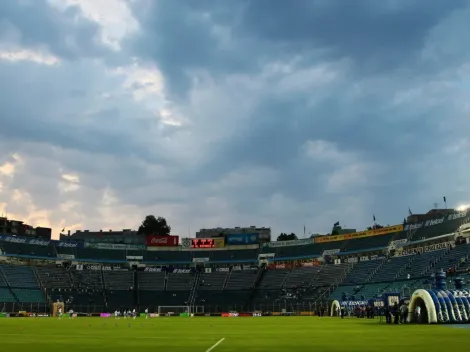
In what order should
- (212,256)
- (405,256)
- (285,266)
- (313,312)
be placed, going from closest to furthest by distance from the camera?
(313,312) < (405,256) < (285,266) < (212,256)

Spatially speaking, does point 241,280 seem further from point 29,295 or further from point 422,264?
point 29,295

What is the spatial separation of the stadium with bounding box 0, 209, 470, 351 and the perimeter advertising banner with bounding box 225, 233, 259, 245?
0.30 meters

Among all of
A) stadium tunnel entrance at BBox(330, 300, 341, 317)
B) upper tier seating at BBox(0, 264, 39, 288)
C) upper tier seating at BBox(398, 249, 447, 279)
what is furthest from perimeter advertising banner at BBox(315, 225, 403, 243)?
upper tier seating at BBox(0, 264, 39, 288)

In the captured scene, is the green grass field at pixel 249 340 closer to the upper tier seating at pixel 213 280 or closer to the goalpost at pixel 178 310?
the goalpost at pixel 178 310

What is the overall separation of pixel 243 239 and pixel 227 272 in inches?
545

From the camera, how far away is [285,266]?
12888 centimetres

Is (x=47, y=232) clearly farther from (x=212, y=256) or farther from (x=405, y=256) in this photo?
(x=405, y=256)

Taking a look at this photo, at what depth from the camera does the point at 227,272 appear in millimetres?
131500

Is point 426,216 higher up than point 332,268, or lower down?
higher up

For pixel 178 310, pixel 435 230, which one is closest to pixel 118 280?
pixel 178 310

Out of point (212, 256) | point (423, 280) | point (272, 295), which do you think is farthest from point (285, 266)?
point (423, 280)

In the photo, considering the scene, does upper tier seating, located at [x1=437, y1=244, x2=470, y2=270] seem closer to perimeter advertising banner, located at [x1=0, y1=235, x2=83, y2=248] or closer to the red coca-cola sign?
the red coca-cola sign

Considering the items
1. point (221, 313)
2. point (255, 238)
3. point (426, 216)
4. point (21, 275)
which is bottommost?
point (221, 313)

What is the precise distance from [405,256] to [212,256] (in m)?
53.7
